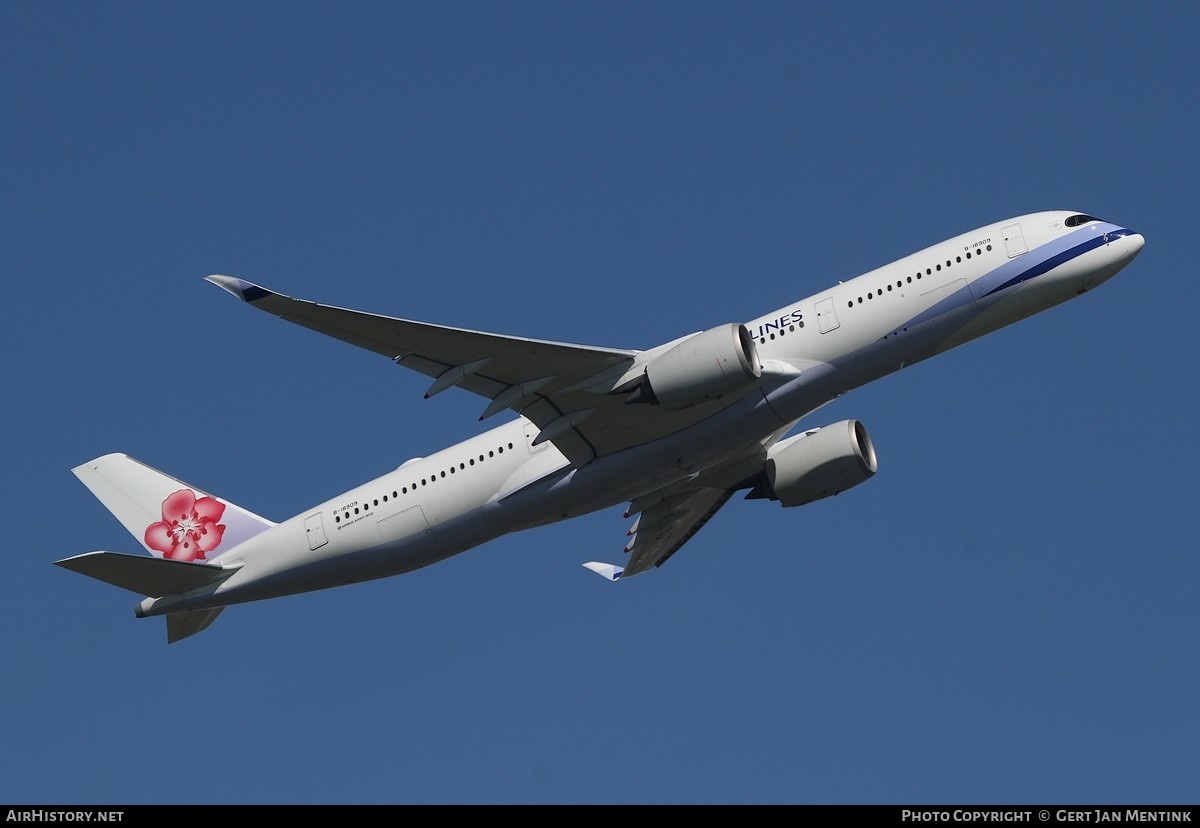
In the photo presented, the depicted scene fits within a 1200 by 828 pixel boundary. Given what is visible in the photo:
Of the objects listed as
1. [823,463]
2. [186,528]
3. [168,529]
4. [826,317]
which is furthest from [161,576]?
[826,317]

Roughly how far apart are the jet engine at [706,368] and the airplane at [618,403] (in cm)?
4

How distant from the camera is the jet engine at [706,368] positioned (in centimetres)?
3369

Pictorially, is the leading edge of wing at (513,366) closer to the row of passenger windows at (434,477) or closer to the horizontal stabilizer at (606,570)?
the row of passenger windows at (434,477)

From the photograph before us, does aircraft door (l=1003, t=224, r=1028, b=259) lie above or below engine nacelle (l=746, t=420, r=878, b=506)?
above

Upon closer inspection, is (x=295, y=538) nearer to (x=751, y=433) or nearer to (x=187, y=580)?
(x=187, y=580)

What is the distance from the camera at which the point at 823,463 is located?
3953 cm

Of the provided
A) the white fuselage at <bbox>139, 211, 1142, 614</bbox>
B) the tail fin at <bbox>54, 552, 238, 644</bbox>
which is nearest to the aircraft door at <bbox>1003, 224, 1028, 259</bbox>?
the white fuselage at <bbox>139, 211, 1142, 614</bbox>

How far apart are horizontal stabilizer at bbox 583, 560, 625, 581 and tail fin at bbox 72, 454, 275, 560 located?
10.0m

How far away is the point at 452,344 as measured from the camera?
33938 millimetres

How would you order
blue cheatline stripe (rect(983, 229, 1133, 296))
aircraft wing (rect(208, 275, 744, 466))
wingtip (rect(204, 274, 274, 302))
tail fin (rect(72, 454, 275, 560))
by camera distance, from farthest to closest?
tail fin (rect(72, 454, 275, 560))
blue cheatline stripe (rect(983, 229, 1133, 296))
aircraft wing (rect(208, 275, 744, 466))
wingtip (rect(204, 274, 274, 302))

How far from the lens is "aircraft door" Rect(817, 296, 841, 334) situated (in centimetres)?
3516

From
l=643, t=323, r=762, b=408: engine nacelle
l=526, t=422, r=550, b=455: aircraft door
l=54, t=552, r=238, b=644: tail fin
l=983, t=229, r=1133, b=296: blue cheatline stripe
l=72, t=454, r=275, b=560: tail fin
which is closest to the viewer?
l=643, t=323, r=762, b=408: engine nacelle

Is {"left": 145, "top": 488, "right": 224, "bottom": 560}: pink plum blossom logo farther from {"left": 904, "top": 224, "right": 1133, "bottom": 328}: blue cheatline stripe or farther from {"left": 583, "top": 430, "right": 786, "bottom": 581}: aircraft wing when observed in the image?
{"left": 904, "top": 224, "right": 1133, "bottom": 328}: blue cheatline stripe
